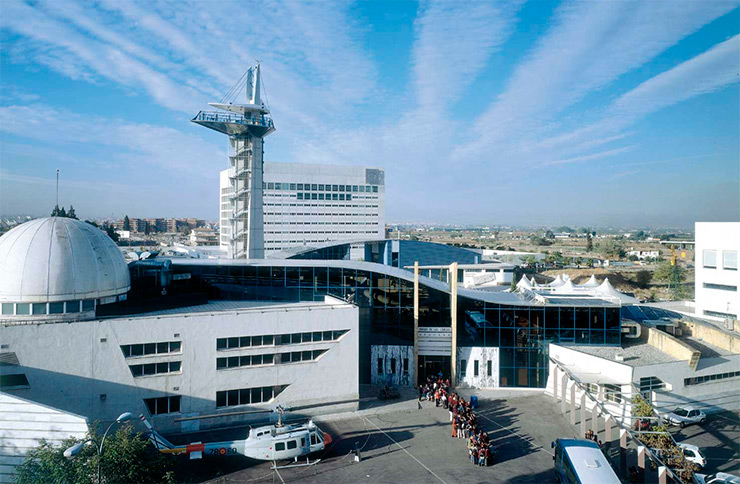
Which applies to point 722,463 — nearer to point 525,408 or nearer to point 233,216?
point 525,408

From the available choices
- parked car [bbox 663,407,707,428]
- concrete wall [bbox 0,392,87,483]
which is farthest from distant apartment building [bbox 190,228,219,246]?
parked car [bbox 663,407,707,428]

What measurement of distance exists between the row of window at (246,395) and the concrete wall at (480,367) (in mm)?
10459

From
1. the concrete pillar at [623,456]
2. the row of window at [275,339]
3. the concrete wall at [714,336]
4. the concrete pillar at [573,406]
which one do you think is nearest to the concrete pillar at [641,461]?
the concrete pillar at [623,456]

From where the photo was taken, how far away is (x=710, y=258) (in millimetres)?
34781

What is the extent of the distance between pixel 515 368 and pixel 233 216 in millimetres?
21865

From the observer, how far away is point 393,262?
57.6 meters

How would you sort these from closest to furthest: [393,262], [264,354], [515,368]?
[264,354]
[515,368]
[393,262]

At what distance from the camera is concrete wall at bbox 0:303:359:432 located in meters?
18.1

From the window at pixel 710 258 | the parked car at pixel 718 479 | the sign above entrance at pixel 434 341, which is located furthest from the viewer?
the window at pixel 710 258

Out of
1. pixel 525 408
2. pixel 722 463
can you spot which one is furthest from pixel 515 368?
pixel 722 463

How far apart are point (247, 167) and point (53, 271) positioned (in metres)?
16.0

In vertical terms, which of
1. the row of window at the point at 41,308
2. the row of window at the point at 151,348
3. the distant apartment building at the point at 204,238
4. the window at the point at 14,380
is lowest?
the window at the point at 14,380

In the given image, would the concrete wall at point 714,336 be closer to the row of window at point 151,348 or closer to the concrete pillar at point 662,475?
the concrete pillar at point 662,475

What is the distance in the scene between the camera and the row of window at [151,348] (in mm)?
19422
